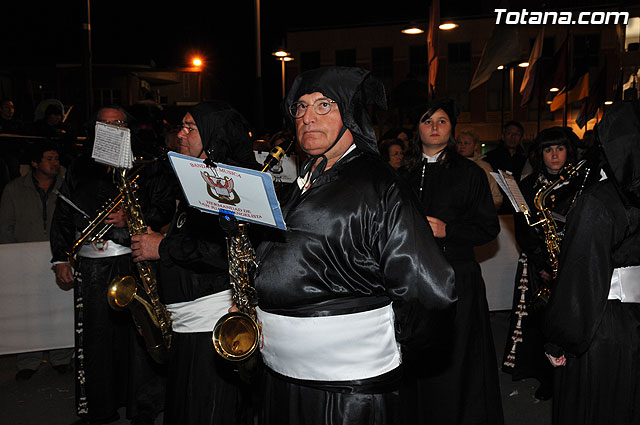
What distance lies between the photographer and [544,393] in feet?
19.9

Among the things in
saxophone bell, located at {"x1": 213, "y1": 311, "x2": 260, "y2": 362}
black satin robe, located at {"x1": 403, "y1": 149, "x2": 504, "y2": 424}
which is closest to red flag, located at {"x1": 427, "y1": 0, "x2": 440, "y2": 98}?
black satin robe, located at {"x1": 403, "y1": 149, "x2": 504, "y2": 424}

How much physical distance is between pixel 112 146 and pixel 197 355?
63.2 inches

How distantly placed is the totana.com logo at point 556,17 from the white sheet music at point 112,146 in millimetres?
8694

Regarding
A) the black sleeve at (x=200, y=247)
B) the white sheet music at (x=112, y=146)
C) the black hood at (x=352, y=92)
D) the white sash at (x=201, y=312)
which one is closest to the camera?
the black hood at (x=352, y=92)

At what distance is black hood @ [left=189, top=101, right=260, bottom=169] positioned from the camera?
4109mm

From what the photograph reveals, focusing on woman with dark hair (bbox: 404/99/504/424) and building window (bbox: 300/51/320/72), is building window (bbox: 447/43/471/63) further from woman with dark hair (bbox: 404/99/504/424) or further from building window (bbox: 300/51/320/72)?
woman with dark hair (bbox: 404/99/504/424)

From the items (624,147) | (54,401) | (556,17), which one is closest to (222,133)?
(624,147)

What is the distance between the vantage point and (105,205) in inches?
210

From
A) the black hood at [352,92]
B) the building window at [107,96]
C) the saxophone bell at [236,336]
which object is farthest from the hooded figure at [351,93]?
the building window at [107,96]

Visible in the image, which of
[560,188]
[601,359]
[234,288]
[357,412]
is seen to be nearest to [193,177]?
[234,288]

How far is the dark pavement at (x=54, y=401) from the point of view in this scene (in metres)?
5.66

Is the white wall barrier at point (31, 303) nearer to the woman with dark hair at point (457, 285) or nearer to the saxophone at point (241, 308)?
the woman with dark hair at point (457, 285)

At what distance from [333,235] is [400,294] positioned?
0.37 meters

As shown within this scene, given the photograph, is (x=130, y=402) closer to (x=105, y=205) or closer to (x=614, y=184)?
(x=105, y=205)
